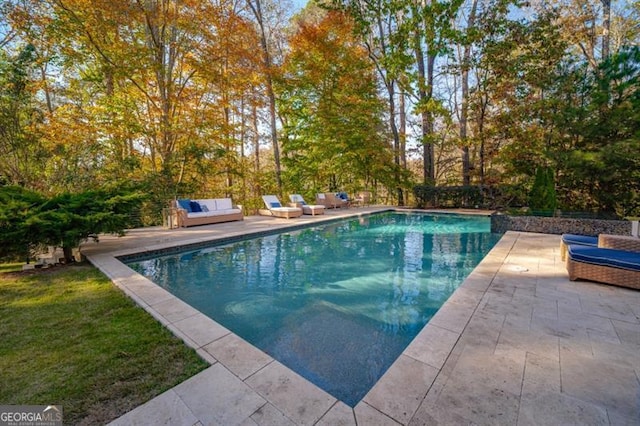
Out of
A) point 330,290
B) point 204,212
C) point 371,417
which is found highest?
point 204,212

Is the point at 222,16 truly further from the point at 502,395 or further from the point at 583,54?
the point at 583,54

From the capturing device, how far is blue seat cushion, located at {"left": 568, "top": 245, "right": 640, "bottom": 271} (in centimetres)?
333

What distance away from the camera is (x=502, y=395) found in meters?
1.71

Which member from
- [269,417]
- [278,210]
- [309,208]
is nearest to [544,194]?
[309,208]

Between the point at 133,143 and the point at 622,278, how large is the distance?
14.5 meters

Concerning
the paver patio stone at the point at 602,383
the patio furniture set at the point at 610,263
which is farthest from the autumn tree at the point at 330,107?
the paver patio stone at the point at 602,383

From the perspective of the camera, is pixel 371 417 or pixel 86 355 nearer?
pixel 371 417

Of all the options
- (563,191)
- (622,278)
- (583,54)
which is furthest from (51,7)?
(583,54)

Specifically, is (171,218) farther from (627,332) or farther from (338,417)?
(627,332)

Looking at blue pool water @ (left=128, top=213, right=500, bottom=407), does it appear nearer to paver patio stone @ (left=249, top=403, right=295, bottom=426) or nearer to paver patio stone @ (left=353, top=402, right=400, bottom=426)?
paver patio stone @ (left=353, top=402, right=400, bottom=426)

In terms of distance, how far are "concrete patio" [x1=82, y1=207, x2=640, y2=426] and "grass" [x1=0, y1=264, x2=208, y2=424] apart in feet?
0.49

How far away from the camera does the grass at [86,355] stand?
1738 mm

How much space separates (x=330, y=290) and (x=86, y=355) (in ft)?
9.28

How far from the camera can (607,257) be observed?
347 cm
